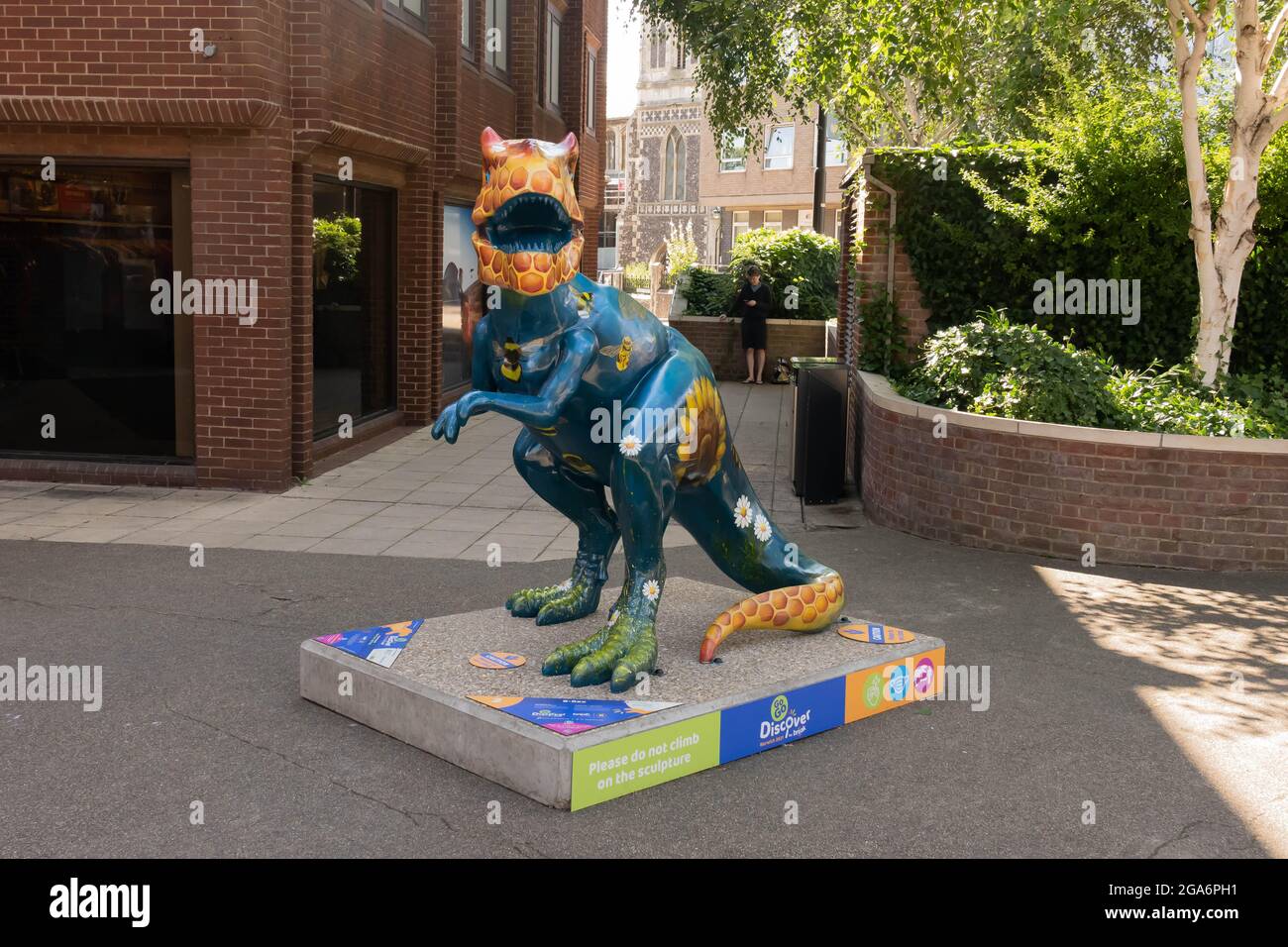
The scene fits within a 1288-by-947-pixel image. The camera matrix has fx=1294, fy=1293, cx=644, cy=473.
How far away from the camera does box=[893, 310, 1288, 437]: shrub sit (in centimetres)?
995

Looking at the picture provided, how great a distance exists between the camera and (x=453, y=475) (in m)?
13.2

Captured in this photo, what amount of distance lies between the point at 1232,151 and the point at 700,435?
693cm

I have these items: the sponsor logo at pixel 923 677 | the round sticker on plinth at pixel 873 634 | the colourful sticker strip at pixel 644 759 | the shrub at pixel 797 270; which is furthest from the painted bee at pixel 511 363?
the shrub at pixel 797 270

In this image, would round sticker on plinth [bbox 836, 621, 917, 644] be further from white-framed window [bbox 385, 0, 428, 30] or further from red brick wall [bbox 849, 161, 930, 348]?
white-framed window [bbox 385, 0, 428, 30]

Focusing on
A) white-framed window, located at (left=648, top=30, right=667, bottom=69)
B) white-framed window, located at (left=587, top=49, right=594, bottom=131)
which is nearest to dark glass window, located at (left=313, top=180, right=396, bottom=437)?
white-framed window, located at (left=587, top=49, right=594, bottom=131)

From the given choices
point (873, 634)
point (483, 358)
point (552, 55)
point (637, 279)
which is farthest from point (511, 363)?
point (637, 279)

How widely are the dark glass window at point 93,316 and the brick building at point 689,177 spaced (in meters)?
44.2

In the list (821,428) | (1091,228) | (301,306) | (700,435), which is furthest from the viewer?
(1091,228)

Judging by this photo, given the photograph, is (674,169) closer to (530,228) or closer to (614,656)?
(530,228)

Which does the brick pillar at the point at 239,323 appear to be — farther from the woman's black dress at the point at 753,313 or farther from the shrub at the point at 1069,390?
the woman's black dress at the point at 753,313

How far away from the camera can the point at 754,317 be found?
2212cm

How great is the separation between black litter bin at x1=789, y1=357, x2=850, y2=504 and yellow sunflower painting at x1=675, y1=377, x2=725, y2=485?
213 inches

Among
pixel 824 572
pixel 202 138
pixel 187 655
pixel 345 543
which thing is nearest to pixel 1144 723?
pixel 824 572

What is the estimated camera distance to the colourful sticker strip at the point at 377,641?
6.04 meters
